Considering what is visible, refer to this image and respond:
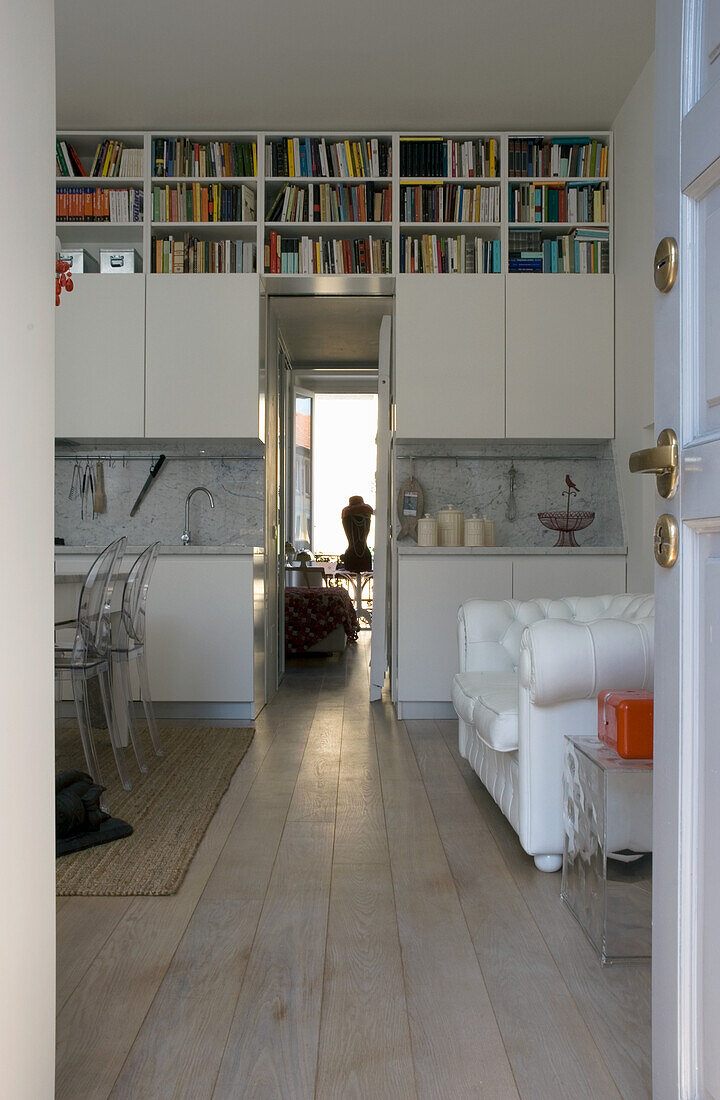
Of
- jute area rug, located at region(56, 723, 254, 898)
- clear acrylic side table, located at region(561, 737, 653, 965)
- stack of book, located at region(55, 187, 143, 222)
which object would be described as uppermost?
stack of book, located at region(55, 187, 143, 222)

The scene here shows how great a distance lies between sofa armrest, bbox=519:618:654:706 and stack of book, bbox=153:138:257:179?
399 centimetres

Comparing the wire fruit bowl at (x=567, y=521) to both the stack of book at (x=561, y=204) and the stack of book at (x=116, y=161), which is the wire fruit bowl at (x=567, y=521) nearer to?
the stack of book at (x=561, y=204)

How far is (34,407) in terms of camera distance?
1.31 meters

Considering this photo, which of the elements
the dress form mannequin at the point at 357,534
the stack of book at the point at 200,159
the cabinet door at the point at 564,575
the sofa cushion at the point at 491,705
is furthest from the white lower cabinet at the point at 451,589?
the dress form mannequin at the point at 357,534

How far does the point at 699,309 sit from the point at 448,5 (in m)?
3.61

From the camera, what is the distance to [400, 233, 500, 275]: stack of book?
5504 millimetres

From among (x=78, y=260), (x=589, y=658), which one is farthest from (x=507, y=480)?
(x=589, y=658)

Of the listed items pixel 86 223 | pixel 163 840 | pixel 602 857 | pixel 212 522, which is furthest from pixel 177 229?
pixel 602 857

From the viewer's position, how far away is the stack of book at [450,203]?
5449 mm

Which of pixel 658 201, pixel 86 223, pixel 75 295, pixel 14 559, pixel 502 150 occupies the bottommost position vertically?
pixel 14 559

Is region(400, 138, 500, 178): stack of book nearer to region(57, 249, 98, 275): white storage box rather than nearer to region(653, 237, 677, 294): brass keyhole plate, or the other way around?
region(57, 249, 98, 275): white storage box

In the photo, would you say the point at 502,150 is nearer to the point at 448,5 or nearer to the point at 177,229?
the point at 448,5

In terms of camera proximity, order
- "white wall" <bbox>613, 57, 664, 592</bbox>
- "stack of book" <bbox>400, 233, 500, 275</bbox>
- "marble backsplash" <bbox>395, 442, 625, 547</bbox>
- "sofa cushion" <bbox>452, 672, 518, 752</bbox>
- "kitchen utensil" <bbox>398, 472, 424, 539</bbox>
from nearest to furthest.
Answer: "sofa cushion" <bbox>452, 672, 518, 752</bbox>, "white wall" <bbox>613, 57, 664, 592</bbox>, "stack of book" <bbox>400, 233, 500, 275</bbox>, "kitchen utensil" <bbox>398, 472, 424, 539</bbox>, "marble backsplash" <bbox>395, 442, 625, 547</bbox>

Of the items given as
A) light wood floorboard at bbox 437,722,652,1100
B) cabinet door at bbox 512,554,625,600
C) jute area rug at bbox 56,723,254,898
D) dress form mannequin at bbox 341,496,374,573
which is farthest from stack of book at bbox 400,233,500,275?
dress form mannequin at bbox 341,496,374,573
